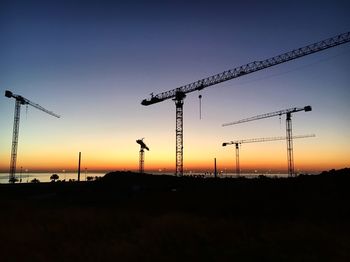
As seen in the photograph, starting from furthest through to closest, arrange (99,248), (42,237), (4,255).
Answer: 1. (42,237)
2. (99,248)
3. (4,255)

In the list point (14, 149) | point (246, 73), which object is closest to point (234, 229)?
point (246, 73)

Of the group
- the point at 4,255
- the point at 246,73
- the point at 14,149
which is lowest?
the point at 4,255

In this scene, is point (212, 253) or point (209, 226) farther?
point (209, 226)

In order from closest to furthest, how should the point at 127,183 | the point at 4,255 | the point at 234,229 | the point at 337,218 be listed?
the point at 4,255
the point at 234,229
the point at 337,218
the point at 127,183

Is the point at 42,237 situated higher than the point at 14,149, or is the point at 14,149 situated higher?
the point at 14,149

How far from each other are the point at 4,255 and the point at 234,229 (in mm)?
12636

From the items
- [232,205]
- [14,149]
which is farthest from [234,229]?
[14,149]

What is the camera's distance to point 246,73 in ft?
259

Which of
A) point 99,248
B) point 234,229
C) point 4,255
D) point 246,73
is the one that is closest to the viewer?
point 4,255

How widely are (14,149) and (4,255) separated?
90.2 m

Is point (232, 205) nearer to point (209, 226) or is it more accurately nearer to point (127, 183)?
point (209, 226)

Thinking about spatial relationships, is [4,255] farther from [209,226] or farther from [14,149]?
[14,149]

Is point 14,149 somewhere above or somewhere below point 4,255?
above

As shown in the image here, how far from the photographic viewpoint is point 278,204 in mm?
32031
